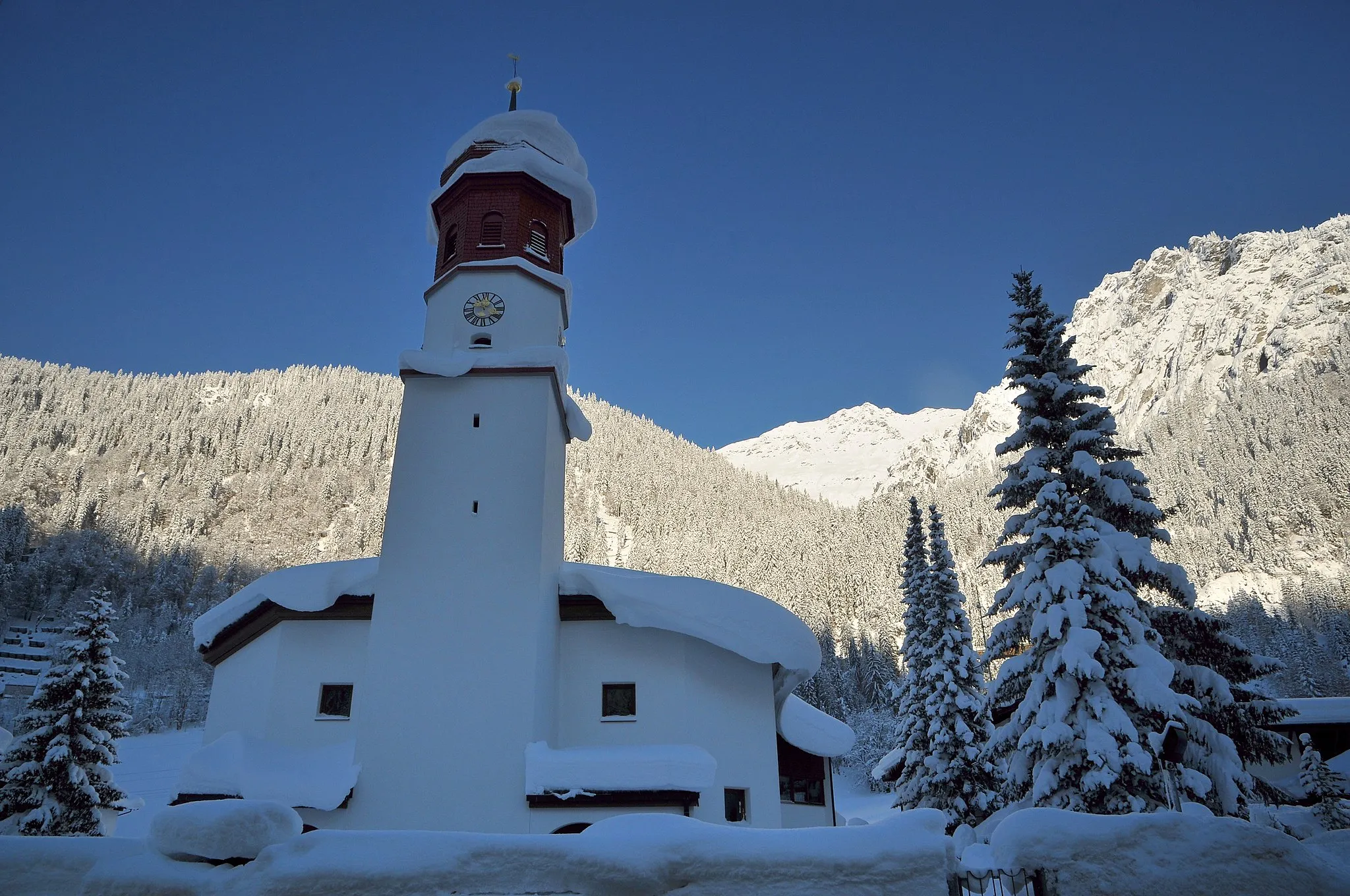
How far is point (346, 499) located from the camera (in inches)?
6339

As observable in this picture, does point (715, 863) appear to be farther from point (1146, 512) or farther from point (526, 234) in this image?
point (526, 234)

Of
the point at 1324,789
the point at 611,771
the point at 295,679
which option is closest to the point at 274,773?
the point at 295,679

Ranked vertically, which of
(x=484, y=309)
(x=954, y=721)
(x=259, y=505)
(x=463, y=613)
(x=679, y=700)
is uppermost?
(x=259, y=505)

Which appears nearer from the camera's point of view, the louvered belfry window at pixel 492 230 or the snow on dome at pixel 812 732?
the snow on dome at pixel 812 732

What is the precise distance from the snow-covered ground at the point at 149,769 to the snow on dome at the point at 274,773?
17.6 m

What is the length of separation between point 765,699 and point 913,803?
9028mm

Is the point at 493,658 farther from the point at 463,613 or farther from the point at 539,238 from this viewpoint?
the point at 539,238

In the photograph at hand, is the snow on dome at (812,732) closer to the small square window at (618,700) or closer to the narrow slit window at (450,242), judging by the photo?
the small square window at (618,700)

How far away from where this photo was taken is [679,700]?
17.0 m

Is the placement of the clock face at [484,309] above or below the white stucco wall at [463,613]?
above

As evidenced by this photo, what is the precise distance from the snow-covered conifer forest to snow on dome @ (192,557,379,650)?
2262 inches

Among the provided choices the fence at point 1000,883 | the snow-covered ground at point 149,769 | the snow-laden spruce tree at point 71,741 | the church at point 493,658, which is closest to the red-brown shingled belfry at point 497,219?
the church at point 493,658

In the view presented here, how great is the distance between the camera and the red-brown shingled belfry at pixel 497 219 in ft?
67.4

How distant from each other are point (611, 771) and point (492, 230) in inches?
532
